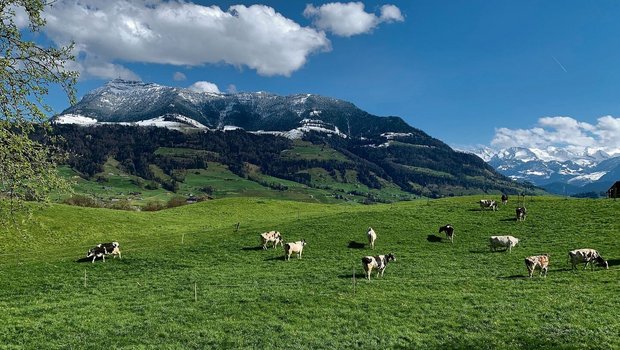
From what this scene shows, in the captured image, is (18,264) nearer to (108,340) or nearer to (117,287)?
(117,287)

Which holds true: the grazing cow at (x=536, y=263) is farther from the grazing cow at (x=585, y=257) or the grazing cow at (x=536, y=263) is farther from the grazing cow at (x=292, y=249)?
the grazing cow at (x=292, y=249)

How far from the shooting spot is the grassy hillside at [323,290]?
2356 cm

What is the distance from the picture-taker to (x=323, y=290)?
32.6 meters

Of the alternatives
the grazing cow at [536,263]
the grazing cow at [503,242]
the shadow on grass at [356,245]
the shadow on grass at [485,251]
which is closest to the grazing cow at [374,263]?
the shadow on grass at [356,245]

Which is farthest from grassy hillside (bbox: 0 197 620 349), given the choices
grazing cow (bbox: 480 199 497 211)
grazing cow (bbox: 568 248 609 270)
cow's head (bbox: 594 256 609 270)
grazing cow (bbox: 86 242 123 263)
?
grazing cow (bbox: 480 199 497 211)

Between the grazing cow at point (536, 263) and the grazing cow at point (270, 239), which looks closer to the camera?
the grazing cow at point (536, 263)

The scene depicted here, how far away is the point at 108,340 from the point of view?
23609 millimetres

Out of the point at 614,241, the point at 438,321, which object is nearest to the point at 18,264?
the point at 438,321

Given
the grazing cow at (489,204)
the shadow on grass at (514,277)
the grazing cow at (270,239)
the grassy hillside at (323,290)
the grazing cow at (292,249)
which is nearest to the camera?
the grassy hillside at (323,290)

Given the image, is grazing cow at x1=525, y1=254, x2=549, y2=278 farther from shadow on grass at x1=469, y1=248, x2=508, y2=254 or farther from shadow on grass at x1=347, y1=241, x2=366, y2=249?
shadow on grass at x1=347, y1=241, x2=366, y2=249

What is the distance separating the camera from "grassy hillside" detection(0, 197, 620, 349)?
928 inches

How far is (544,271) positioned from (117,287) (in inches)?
1485

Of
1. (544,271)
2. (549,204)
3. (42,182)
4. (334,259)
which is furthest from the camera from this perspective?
(549,204)

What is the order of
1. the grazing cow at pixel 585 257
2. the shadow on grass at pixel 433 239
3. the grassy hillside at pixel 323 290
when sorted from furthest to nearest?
the shadow on grass at pixel 433 239 < the grazing cow at pixel 585 257 < the grassy hillside at pixel 323 290
